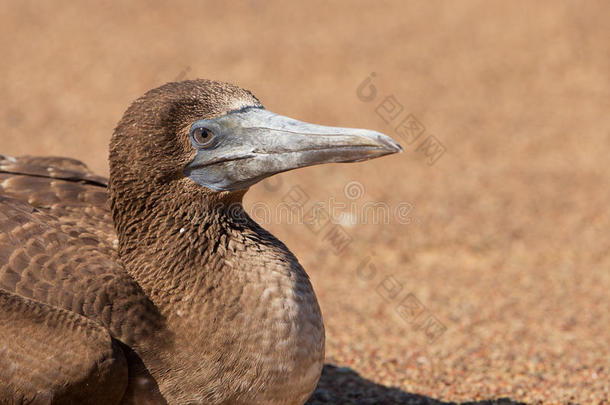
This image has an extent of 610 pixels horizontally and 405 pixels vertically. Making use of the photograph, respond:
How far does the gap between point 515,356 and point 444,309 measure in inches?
50.6

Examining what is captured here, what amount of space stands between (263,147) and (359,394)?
2.22 metres

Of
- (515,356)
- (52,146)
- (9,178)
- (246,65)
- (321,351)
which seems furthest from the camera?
(246,65)

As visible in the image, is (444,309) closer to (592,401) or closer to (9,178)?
(592,401)

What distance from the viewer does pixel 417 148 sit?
1202cm

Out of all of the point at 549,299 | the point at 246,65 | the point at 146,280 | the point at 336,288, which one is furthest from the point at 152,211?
the point at 246,65

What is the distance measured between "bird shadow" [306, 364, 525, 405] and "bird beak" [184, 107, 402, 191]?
1.91 meters

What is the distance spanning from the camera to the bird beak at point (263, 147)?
425cm

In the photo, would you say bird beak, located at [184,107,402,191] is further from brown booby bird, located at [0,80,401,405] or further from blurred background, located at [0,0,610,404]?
blurred background, located at [0,0,610,404]

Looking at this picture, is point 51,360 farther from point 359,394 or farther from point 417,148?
point 417,148

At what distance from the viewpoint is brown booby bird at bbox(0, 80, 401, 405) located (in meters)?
4.07

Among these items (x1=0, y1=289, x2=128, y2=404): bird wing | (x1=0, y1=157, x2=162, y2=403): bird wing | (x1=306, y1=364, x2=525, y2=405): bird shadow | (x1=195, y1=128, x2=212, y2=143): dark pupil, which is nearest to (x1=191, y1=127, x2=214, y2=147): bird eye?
(x1=195, y1=128, x2=212, y2=143): dark pupil

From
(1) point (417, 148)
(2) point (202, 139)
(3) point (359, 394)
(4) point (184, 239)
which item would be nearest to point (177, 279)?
(4) point (184, 239)

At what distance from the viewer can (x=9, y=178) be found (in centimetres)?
528

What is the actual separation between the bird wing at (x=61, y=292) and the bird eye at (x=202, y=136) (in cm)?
88
